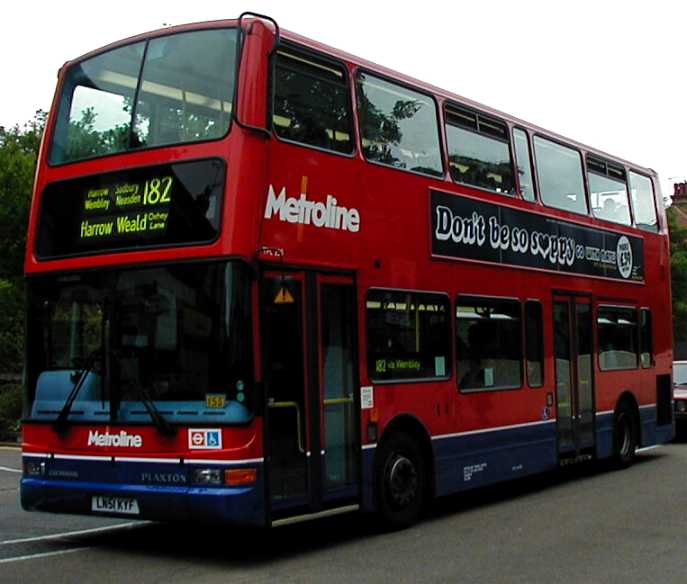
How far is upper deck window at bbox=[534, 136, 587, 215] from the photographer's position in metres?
14.0

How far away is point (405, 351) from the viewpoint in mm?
10773

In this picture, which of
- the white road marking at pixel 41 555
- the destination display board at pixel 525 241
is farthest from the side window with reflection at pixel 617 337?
the white road marking at pixel 41 555

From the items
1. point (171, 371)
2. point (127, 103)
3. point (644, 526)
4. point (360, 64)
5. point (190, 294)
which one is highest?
point (360, 64)

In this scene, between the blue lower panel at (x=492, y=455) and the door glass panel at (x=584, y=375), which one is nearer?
the blue lower panel at (x=492, y=455)

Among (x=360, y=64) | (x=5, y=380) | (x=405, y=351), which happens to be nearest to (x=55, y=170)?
(x=360, y=64)

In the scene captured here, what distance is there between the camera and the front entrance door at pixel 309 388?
8867 millimetres

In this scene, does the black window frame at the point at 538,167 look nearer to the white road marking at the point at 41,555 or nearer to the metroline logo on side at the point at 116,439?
the metroline logo on side at the point at 116,439

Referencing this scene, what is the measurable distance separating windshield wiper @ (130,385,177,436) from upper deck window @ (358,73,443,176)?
335 cm

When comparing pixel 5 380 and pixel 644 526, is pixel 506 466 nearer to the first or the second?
pixel 644 526

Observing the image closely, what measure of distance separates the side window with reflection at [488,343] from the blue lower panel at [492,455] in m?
0.60

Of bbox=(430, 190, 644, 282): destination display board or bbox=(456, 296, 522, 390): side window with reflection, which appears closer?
bbox=(430, 190, 644, 282): destination display board

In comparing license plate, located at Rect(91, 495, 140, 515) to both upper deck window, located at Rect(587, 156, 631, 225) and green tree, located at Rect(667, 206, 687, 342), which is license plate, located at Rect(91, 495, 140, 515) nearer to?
upper deck window, located at Rect(587, 156, 631, 225)

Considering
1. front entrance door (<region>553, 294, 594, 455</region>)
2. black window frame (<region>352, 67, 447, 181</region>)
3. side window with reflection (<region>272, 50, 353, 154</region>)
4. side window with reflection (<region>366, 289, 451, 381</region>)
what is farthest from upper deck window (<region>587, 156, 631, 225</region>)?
side window with reflection (<region>272, 50, 353, 154</region>)

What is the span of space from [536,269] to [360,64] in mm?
4236
